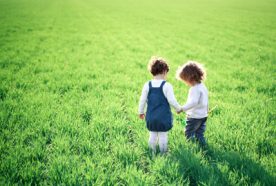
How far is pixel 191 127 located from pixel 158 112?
2.11 ft

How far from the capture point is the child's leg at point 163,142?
11.1 ft

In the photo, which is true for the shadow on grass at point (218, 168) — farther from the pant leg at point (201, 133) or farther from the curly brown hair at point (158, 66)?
the curly brown hair at point (158, 66)

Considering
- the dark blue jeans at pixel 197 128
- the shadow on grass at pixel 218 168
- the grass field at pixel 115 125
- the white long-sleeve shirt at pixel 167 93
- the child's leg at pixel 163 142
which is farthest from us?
the dark blue jeans at pixel 197 128

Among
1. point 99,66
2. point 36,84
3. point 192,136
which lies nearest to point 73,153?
point 192,136

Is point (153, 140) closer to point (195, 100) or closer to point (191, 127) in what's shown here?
point (191, 127)

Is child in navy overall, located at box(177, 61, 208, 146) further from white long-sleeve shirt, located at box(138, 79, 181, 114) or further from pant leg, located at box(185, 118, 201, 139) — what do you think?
white long-sleeve shirt, located at box(138, 79, 181, 114)

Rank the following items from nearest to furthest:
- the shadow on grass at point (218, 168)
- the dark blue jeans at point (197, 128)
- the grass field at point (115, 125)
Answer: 1. the shadow on grass at point (218, 168)
2. the grass field at point (115, 125)
3. the dark blue jeans at point (197, 128)

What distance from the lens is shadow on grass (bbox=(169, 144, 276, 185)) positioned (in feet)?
9.17

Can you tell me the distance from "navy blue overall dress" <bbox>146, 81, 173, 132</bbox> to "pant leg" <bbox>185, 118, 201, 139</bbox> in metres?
0.43

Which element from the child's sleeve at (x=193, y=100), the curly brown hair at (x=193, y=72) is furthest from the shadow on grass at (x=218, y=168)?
the curly brown hair at (x=193, y=72)

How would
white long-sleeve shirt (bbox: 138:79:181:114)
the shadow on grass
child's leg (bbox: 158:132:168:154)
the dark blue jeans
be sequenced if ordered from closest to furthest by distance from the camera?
the shadow on grass, white long-sleeve shirt (bbox: 138:79:181:114), child's leg (bbox: 158:132:168:154), the dark blue jeans

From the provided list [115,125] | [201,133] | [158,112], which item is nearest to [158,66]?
[158,112]

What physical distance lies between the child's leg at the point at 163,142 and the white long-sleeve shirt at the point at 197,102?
44 centimetres

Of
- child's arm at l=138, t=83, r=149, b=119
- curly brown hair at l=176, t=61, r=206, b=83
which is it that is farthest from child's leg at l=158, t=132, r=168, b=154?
curly brown hair at l=176, t=61, r=206, b=83
